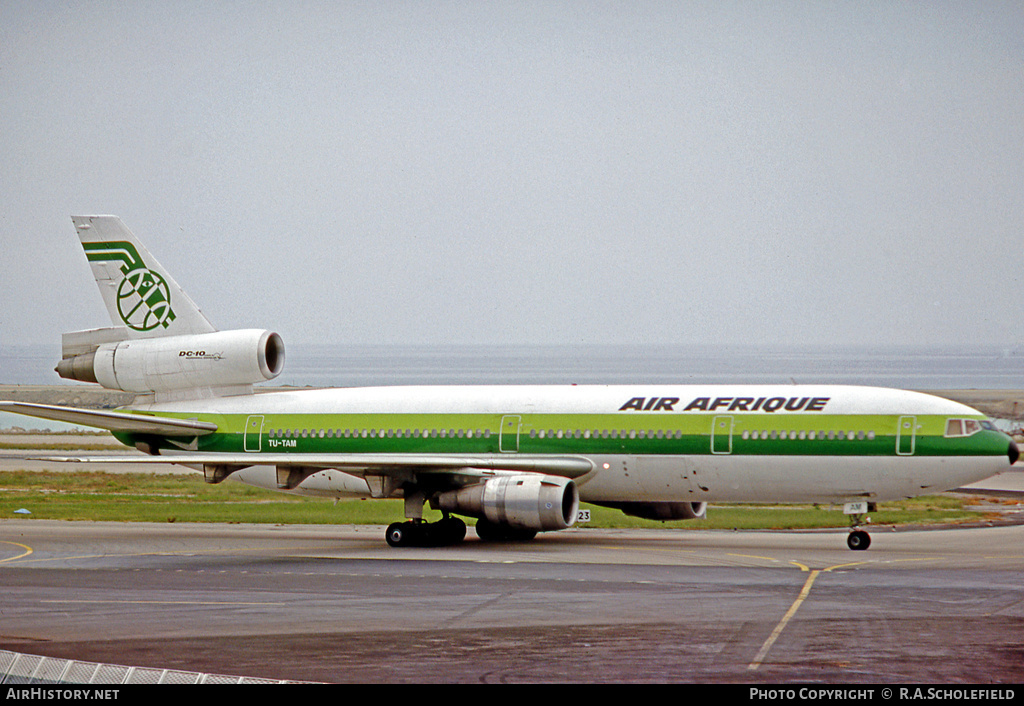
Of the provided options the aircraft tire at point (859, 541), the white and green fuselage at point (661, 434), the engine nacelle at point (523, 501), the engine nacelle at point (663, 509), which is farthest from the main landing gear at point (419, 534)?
the aircraft tire at point (859, 541)

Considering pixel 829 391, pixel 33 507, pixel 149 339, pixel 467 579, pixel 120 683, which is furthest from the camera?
pixel 33 507

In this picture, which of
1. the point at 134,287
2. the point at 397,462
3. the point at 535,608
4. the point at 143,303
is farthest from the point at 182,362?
the point at 535,608

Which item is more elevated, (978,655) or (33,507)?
(978,655)

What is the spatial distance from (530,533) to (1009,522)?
53.5 ft

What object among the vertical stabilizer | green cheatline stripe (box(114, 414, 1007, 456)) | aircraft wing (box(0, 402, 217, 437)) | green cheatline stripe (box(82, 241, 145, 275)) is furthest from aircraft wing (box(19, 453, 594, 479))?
green cheatline stripe (box(82, 241, 145, 275))

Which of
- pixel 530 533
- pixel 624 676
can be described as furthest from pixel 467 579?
pixel 624 676

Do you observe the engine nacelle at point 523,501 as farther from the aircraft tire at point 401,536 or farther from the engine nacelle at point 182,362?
Result: the engine nacelle at point 182,362

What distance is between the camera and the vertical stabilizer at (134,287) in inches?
1455

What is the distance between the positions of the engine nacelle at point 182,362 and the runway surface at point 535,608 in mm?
5353

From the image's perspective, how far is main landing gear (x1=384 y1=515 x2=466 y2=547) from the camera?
32.4 meters

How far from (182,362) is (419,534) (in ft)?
31.5

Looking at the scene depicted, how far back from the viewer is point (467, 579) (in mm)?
→ 24531

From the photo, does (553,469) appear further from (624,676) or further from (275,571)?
(624,676)

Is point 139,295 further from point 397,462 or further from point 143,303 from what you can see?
point 397,462
